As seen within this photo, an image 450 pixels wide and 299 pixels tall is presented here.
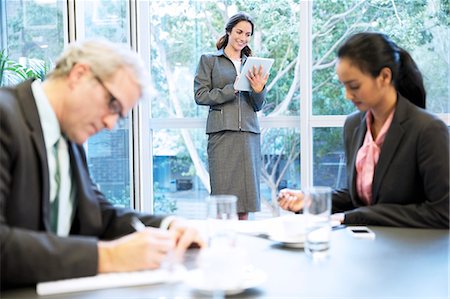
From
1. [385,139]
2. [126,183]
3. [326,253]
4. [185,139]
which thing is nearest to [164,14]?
[185,139]

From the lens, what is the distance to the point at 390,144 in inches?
70.8

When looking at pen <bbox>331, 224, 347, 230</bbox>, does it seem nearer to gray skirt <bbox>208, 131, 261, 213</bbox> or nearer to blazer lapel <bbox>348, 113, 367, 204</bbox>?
blazer lapel <bbox>348, 113, 367, 204</bbox>

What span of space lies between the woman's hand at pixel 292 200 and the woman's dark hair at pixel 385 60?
0.47 m

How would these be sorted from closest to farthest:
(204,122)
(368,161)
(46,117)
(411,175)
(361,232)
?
(46,117), (361,232), (411,175), (368,161), (204,122)

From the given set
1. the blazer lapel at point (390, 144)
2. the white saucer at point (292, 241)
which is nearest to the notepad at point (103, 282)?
the white saucer at point (292, 241)

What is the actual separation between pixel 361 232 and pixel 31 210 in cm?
88

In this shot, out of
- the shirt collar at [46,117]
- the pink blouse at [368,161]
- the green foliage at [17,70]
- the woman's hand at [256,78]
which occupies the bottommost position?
the pink blouse at [368,161]

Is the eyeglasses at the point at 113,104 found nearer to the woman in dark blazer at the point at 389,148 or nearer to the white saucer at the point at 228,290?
the white saucer at the point at 228,290

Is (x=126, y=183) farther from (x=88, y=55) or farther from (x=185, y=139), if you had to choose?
(x=88, y=55)

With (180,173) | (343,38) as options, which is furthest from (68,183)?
(180,173)

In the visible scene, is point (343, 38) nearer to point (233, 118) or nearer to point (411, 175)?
point (233, 118)

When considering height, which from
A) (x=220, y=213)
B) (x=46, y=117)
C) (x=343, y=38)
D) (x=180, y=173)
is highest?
(x=343, y=38)

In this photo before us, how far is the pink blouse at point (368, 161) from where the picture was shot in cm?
186

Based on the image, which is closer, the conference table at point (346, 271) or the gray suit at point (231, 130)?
the conference table at point (346, 271)
